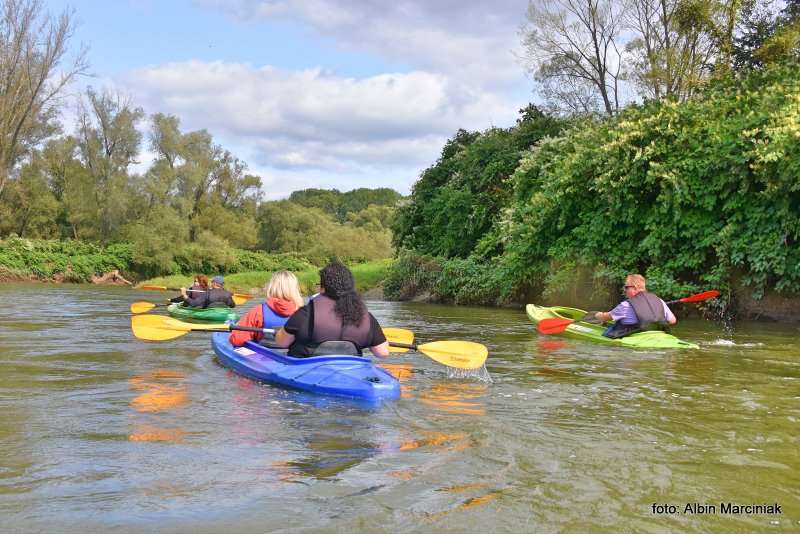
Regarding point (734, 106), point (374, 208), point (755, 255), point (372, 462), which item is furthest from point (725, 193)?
point (374, 208)

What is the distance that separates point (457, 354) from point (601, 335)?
13.1ft

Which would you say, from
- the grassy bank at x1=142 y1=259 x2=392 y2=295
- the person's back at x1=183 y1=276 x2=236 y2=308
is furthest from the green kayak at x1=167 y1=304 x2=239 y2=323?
the grassy bank at x1=142 y1=259 x2=392 y2=295

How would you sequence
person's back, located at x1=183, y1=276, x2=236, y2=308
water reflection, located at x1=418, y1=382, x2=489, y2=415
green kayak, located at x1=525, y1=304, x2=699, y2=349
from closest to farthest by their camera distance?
1. water reflection, located at x1=418, y1=382, x2=489, y2=415
2. green kayak, located at x1=525, y1=304, x2=699, y2=349
3. person's back, located at x1=183, y1=276, x2=236, y2=308

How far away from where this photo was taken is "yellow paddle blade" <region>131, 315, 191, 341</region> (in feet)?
25.3

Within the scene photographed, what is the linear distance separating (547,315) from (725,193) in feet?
13.1

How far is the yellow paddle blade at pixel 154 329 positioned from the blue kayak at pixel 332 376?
1436mm

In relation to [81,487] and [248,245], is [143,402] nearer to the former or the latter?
[81,487]

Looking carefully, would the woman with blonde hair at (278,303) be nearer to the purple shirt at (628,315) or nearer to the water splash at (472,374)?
the water splash at (472,374)

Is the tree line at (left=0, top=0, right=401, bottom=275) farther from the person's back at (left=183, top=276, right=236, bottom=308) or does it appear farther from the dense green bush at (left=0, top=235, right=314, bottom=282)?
the person's back at (left=183, top=276, right=236, bottom=308)

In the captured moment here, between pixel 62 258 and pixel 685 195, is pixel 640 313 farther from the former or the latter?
pixel 62 258

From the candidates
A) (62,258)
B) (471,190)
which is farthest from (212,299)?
(62,258)

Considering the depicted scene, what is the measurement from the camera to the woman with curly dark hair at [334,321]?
6.12 m

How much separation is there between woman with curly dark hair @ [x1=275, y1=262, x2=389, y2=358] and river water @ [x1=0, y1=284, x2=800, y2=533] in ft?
1.73

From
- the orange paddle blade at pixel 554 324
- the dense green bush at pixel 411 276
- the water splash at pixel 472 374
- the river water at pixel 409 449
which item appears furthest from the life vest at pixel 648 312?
the dense green bush at pixel 411 276
